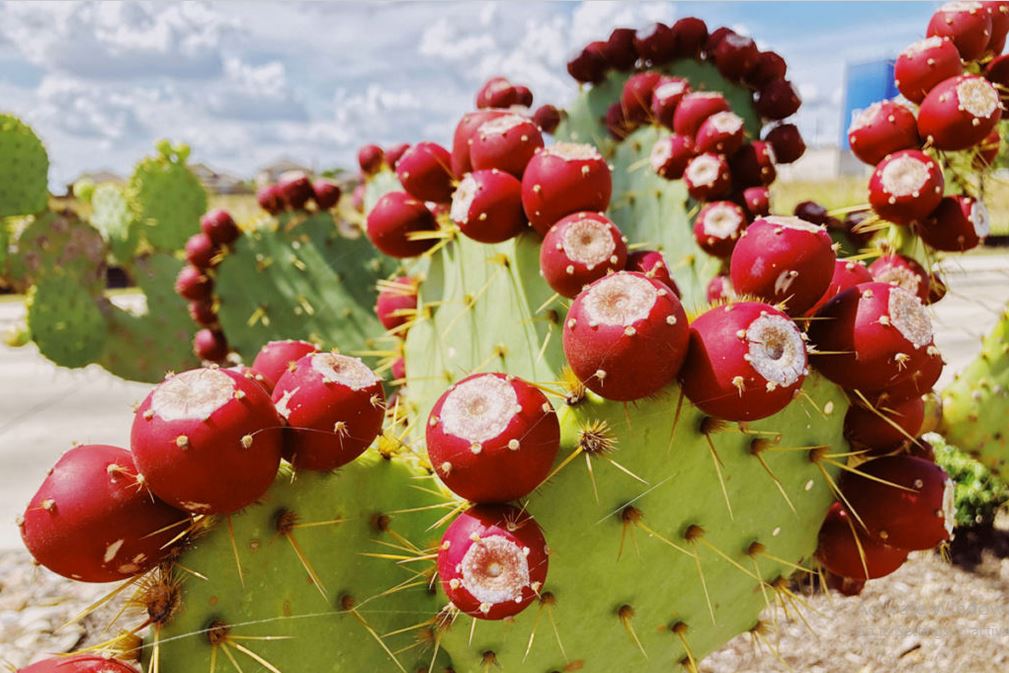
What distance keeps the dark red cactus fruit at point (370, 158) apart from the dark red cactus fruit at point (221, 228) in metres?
0.53

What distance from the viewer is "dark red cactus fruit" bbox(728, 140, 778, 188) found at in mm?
2076

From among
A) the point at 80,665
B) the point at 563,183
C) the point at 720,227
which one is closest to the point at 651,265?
the point at 563,183

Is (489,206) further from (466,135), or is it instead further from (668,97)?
(668,97)

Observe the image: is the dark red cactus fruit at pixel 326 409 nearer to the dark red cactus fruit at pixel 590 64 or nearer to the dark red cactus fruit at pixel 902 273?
the dark red cactus fruit at pixel 902 273

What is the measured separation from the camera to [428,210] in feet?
5.74

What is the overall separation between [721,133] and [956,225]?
573 millimetres

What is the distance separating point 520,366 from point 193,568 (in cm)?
75

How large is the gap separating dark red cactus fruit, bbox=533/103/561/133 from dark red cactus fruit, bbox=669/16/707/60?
0.46m

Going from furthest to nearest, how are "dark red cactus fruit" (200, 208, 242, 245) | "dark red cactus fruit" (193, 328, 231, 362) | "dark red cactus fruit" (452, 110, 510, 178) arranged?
"dark red cactus fruit" (193, 328, 231, 362), "dark red cactus fruit" (200, 208, 242, 245), "dark red cactus fruit" (452, 110, 510, 178)

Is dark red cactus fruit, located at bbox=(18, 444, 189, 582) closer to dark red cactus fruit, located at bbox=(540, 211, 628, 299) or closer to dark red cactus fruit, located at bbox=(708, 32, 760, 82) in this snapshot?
dark red cactus fruit, located at bbox=(540, 211, 628, 299)

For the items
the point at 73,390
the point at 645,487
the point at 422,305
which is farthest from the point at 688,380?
the point at 73,390

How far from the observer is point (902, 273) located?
1.63 metres

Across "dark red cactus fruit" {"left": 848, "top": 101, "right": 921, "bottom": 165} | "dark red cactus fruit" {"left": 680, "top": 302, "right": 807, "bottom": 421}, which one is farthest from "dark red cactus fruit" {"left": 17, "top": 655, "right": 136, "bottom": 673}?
"dark red cactus fruit" {"left": 848, "top": 101, "right": 921, "bottom": 165}

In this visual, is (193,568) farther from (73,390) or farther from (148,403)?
(73,390)
